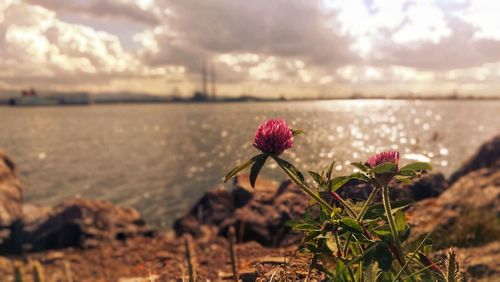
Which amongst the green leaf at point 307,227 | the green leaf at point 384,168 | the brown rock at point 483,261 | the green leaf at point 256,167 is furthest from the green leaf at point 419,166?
the brown rock at point 483,261

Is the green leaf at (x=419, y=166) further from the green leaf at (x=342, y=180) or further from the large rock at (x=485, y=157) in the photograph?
the large rock at (x=485, y=157)

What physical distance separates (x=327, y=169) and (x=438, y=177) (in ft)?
34.5

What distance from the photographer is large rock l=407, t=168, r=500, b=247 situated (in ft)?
21.9

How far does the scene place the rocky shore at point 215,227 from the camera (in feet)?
22.0

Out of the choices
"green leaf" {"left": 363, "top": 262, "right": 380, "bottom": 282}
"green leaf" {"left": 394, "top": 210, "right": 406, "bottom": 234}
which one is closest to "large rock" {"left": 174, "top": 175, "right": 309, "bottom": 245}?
"green leaf" {"left": 394, "top": 210, "right": 406, "bottom": 234}

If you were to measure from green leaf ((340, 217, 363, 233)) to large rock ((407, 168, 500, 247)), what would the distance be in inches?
124

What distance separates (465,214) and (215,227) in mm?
7154

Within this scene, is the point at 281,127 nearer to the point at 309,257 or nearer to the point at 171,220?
the point at 309,257

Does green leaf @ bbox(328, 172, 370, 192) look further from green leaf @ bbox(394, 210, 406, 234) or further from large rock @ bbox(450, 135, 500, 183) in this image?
large rock @ bbox(450, 135, 500, 183)

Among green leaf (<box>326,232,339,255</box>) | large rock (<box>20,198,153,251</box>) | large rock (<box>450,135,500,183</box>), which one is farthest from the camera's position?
large rock (<box>450,135,500,183</box>)

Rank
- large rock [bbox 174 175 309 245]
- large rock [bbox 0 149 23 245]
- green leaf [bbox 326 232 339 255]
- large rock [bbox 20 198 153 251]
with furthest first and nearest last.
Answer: large rock [bbox 0 149 23 245], large rock [bbox 20 198 153 251], large rock [bbox 174 175 309 245], green leaf [bbox 326 232 339 255]

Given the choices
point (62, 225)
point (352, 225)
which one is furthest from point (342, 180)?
point (62, 225)

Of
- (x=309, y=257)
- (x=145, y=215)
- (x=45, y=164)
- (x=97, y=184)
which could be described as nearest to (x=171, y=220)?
(x=145, y=215)

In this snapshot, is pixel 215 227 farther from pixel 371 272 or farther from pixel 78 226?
pixel 371 272
